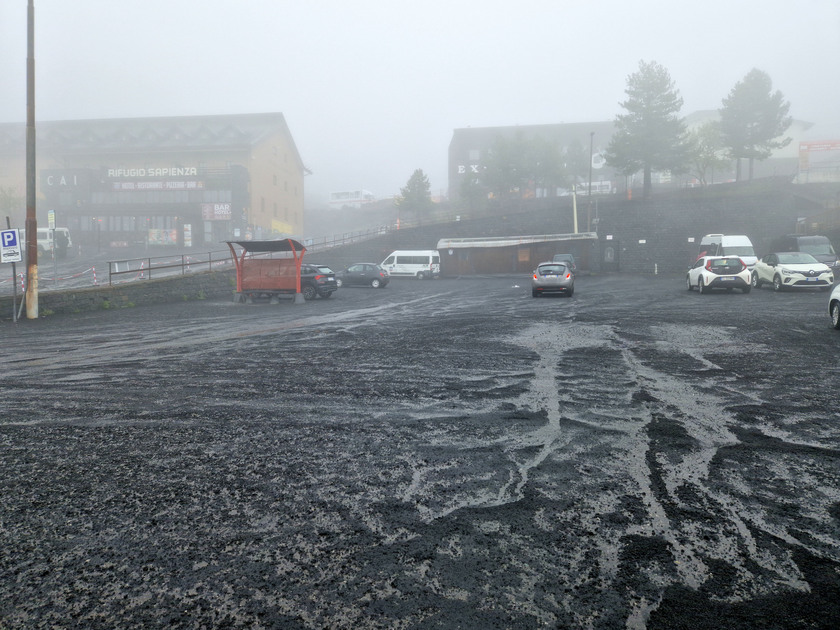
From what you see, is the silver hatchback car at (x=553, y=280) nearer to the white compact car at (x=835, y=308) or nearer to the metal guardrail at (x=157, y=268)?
the white compact car at (x=835, y=308)

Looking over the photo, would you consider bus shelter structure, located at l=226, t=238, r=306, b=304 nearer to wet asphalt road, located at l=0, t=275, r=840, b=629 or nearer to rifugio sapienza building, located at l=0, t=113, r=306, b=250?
wet asphalt road, located at l=0, t=275, r=840, b=629

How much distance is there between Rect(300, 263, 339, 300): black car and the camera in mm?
25125

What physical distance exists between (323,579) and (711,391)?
5226mm

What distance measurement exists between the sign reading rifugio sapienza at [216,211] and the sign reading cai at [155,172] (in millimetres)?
4325

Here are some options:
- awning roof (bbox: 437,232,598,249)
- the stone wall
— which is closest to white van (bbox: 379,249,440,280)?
awning roof (bbox: 437,232,598,249)

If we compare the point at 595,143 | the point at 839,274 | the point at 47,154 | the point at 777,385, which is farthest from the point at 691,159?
the point at 47,154

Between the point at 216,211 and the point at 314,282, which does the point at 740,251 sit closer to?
the point at 314,282

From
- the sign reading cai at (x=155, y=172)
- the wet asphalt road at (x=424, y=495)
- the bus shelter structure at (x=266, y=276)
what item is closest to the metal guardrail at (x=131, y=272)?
the bus shelter structure at (x=266, y=276)

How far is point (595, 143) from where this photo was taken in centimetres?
10325

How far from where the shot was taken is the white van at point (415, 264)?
44.8 meters

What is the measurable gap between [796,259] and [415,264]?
26.8 m

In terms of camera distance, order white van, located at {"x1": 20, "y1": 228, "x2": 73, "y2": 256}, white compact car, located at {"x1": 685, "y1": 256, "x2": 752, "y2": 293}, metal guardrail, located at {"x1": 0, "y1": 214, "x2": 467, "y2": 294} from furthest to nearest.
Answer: white van, located at {"x1": 20, "y1": 228, "x2": 73, "y2": 256}, metal guardrail, located at {"x1": 0, "y1": 214, "x2": 467, "y2": 294}, white compact car, located at {"x1": 685, "y1": 256, "x2": 752, "y2": 293}

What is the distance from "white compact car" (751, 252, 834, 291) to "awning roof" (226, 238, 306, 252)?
730 inches

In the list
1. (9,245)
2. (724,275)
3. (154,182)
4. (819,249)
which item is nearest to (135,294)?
(9,245)
